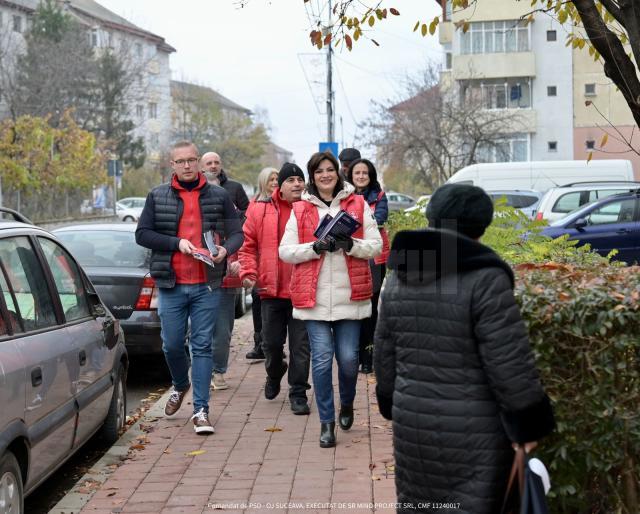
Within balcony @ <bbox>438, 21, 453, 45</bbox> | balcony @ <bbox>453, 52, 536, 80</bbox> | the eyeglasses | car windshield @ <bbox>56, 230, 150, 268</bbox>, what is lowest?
car windshield @ <bbox>56, 230, 150, 268</bbox>

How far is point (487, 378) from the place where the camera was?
12.4 feet

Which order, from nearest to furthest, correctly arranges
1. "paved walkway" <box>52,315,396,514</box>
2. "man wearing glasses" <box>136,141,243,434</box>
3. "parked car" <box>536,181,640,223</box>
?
"paved walkway" <box>52,315,396,514</box> → "man wearing glasses" <box>136,141,243,434</box> → "parked car" <box>536,181,640,223</box>

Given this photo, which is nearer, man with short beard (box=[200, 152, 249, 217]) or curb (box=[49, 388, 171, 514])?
curb (box=[49, 388, 171, 514])

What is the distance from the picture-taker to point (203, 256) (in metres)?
7.29

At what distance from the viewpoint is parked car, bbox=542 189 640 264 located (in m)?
18.8

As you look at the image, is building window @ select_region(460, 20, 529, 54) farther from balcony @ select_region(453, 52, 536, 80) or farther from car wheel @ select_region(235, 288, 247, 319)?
car wheel @ select_region(235, 288, 247, 319)

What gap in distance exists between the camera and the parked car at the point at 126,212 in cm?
5534

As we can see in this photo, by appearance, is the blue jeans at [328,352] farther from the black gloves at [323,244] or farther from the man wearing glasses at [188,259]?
the man wearing glasses at [188,259]

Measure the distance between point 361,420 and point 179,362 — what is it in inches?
55.2

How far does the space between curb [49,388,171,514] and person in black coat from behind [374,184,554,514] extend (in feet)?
8.35

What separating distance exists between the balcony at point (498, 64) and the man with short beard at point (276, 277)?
50593 millimetres

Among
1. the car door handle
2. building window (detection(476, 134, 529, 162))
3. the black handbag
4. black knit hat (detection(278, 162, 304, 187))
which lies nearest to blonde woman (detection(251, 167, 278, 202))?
black knit hat (detection(278, 162, 304, 187))

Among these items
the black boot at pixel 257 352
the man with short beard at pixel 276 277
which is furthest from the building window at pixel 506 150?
the man with short beard at pixel 276 277

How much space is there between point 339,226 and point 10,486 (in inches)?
107
